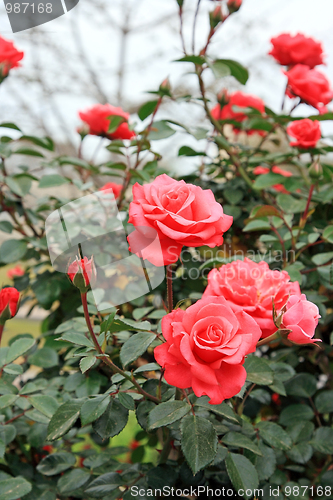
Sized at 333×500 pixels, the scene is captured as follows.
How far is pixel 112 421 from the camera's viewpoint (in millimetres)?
421

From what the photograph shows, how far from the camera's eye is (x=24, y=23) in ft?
4.14

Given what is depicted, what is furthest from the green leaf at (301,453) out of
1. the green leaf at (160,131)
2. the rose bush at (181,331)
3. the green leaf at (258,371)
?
the green leaf at (160,131)

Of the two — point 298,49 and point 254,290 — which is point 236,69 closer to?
point 298,49

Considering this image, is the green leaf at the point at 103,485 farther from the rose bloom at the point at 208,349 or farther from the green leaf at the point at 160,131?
the green leaf at the point at 160,131

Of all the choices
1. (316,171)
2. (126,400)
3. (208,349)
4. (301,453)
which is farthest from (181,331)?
(316,171)

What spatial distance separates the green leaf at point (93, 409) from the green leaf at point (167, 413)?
0.20 ft

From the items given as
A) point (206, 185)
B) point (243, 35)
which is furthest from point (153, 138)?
point (243, 35)

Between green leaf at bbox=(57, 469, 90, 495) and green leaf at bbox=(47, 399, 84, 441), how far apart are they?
6.8 inches

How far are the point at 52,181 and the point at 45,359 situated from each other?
0.40 m

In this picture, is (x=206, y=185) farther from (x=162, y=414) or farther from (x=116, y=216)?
(x=162, y=414)

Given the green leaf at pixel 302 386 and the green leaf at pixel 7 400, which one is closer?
the green leaf at pixel 7 400

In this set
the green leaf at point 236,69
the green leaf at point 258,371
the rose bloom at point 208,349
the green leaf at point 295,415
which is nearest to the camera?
the rose bloom at point 208,349

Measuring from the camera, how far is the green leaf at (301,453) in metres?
0.58

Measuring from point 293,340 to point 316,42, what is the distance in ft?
2.97
